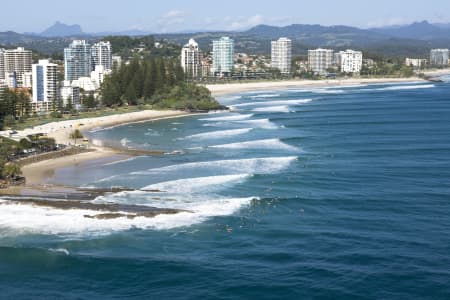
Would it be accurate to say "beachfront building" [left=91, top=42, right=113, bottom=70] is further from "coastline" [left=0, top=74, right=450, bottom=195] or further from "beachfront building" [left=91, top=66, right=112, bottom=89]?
"beachfront building" [left=91, top=66, right=112, bottom=89]

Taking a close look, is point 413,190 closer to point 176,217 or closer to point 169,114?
point 176,217

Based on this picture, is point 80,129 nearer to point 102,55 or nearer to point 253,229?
point 253,229

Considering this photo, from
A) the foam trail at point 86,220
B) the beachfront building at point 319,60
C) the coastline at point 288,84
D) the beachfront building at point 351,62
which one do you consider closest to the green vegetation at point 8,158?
the foam trail at point 86,220

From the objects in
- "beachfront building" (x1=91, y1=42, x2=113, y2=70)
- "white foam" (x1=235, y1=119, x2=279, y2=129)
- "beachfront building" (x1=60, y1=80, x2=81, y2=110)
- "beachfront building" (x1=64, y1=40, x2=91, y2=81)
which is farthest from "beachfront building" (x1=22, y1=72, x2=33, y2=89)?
"white foam" (x1=235, y1=119, x2=279, y2=129)

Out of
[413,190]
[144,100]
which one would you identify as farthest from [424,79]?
[413,190]

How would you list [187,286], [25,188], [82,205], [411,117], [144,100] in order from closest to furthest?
[187,286], [82,205], [25,188], [411,117], [144,100]

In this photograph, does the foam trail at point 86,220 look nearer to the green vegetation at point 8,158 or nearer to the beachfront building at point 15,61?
the green vegetation at point 8,158

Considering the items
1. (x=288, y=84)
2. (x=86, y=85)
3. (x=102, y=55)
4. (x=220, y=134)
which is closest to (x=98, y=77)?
(x=86, y=85)
